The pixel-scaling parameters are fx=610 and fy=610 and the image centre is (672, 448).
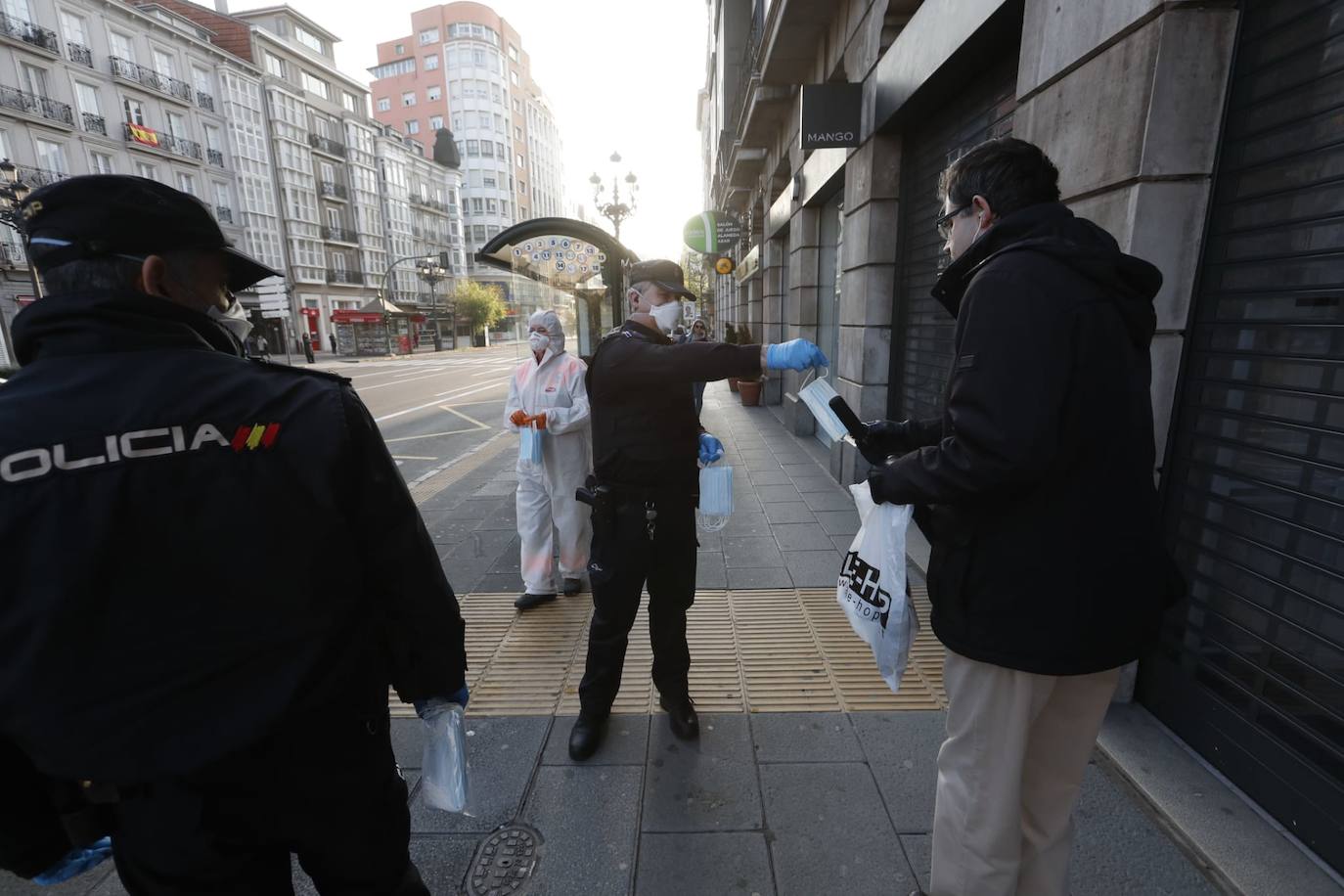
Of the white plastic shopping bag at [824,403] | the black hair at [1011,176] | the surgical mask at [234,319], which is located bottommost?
the white plastic shopping bag at [824,403]

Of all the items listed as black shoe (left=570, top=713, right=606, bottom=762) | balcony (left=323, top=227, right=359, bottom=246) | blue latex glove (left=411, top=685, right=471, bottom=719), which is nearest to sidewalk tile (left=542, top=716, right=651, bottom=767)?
black shoe (left=570, top=713, right=606, bottom=762)

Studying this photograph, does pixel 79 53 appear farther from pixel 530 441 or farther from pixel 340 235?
pixel 530 441

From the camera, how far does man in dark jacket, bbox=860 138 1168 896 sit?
1.44 metres

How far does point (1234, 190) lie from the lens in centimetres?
243

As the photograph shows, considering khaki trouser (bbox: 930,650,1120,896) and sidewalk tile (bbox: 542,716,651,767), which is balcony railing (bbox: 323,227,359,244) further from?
khaki trouser (bbox: 930,650,1120,896)

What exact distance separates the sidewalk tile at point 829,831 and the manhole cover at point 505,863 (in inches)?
34.8

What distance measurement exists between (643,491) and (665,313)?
2.63 ft

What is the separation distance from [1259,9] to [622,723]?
3.96 meters

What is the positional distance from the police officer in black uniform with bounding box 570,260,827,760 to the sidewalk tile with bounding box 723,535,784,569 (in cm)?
215

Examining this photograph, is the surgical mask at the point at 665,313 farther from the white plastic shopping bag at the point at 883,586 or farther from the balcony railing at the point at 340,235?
the balcony railing at the point at 340,235

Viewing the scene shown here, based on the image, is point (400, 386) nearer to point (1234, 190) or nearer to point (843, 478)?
point (843, 478)

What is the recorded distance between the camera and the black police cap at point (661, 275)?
2727 mm

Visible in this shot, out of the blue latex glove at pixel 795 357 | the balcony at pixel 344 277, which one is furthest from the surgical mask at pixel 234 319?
the balcony at pixel 344 277

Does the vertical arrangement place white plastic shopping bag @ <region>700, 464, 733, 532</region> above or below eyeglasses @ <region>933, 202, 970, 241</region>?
below
